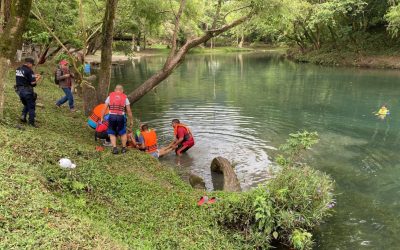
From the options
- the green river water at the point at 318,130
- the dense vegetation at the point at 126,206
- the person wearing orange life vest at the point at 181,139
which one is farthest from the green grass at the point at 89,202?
the person wearing orange life vest at the point at 181,139

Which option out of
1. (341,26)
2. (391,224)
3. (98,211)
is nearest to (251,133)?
(391,224)

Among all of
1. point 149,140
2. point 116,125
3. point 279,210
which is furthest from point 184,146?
point 279,210

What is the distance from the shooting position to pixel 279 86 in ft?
96.8

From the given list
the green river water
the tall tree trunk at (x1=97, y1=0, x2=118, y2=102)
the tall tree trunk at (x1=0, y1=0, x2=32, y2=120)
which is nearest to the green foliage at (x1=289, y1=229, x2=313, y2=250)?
the green river water

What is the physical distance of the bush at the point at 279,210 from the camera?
279 inches

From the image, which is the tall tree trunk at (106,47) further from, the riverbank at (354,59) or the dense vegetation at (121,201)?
the riverbank at (354,59)

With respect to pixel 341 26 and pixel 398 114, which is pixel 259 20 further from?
pixel 341 26

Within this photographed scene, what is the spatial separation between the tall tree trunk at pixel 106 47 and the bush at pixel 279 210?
7.12 m

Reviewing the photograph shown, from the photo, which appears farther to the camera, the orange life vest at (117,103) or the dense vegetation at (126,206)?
the orange life vest at (117,103)

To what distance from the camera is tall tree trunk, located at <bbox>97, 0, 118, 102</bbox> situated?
11.7 m

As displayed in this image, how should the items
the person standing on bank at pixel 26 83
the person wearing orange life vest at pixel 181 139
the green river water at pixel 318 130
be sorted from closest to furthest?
the green river water at pixel 318 130, the person standing on bank at pixel 26 83, the person wearing orange life vest at pixel 181 139

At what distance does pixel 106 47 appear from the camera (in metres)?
12.4

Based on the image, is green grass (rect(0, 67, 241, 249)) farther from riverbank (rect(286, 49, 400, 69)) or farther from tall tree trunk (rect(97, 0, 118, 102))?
riverbank (rect(286, 49, 400, 69))

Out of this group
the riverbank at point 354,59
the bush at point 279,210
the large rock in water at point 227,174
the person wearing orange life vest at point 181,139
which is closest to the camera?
the bush at point 279,210
